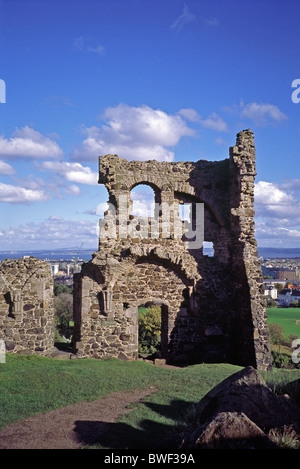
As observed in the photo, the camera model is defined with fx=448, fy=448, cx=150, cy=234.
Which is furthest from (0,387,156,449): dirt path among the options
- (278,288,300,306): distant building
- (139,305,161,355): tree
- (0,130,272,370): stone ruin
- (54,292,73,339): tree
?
(278,288,300,306): distant building

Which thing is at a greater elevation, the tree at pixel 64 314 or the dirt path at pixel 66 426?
the dirt path at pixel 66 426

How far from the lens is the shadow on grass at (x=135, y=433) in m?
7.15

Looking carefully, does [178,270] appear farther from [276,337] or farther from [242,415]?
[276,337]

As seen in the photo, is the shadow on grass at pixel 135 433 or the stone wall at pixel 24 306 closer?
the shadow on grass at pixel 135 433

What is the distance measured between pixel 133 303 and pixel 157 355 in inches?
97.8

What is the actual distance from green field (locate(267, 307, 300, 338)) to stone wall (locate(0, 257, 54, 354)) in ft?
70.1

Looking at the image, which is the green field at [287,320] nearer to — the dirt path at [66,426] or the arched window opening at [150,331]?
the arched window opening at [150,331]

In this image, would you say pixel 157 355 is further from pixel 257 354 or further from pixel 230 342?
pixel 257 354

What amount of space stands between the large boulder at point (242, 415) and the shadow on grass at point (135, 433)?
2.04 ft

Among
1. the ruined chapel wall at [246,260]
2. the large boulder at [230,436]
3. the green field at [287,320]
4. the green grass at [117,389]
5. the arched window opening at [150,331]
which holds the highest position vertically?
the ruined chapel wall at [246,260]

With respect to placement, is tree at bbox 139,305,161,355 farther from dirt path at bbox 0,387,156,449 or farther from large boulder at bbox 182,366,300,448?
large boulder at bbox 182,366,300,448

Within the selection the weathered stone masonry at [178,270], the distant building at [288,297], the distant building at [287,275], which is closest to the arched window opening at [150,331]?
the weathered stone masonry at [178,270]
